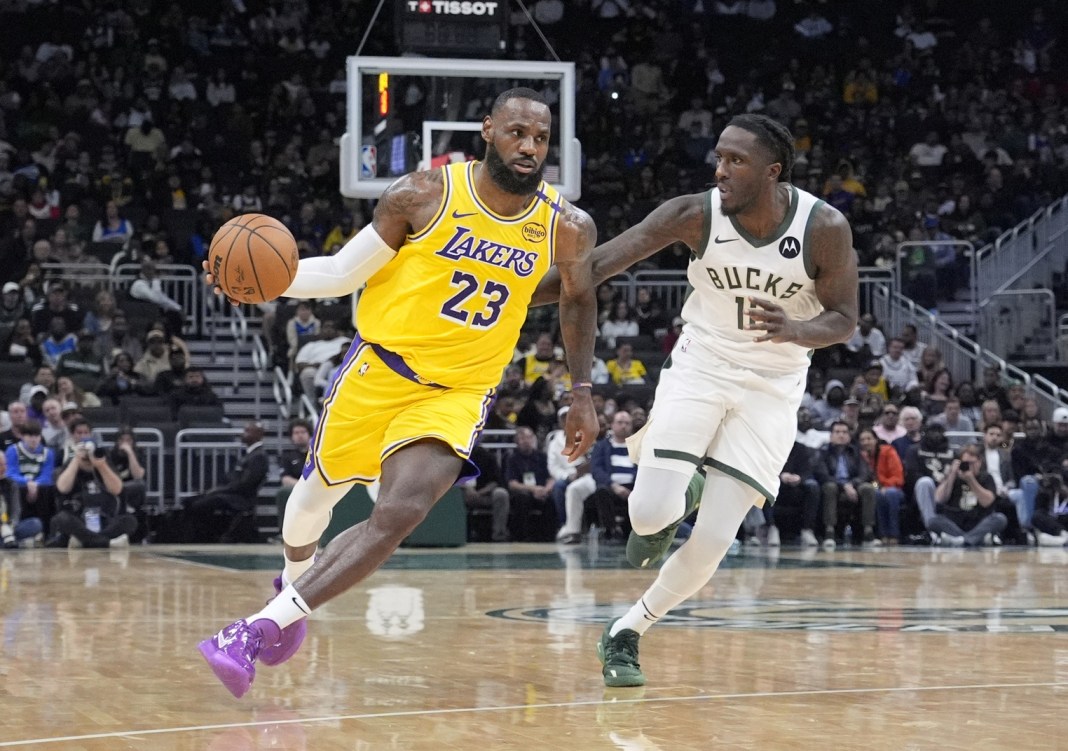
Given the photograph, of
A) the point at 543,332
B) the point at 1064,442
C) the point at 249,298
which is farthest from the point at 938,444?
the point at 249,298

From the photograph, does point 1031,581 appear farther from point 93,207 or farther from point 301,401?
point 93,207

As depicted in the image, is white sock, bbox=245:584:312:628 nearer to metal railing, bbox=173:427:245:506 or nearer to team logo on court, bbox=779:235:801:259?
team logo on court, bbox=779:235:801:259

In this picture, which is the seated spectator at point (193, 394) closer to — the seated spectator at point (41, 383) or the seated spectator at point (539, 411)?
the seated spectator at point (41, 383)

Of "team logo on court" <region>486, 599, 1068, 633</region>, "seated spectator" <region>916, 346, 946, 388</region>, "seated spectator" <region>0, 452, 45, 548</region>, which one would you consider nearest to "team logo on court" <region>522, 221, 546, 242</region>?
"team logo on court" <region>486, 599, 1068, 633</region>

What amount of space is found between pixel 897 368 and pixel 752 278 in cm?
1398

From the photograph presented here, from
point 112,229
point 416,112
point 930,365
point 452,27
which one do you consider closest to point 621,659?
point 416,112

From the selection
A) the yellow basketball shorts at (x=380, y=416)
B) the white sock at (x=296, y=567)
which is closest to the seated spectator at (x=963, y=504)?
the white sock at (x=296, y=567)

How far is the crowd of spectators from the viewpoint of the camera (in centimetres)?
1845

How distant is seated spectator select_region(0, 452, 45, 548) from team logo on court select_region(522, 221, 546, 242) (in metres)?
10.8

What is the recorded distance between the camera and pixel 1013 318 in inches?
868

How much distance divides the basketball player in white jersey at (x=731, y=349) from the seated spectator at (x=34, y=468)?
10.6 m

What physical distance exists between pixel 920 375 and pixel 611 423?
4.95m

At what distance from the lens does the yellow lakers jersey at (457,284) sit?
5941 millimetres

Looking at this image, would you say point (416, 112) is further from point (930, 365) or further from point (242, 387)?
point (930, 365)
